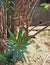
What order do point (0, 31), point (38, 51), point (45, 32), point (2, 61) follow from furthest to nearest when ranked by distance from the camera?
point (45, 32) → point (38, 51) → point (0, 31) → point (2, 61)

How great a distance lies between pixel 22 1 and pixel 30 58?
758mm

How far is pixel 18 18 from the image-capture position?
310 cm

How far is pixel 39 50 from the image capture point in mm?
3246

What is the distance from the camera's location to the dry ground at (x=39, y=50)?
3016 mm

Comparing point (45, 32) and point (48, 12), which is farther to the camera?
point (48, 12)

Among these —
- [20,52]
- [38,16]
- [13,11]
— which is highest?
[13,11]

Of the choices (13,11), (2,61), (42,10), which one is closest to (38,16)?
(42,10)

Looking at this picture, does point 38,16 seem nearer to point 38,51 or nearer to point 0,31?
point 38,51

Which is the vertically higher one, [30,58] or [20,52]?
[20,52]

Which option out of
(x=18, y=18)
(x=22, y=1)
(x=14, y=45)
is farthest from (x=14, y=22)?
(x=14, y=45)

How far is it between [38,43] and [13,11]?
2.24 ft

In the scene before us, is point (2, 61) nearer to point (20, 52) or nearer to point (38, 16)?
point (20, 52)

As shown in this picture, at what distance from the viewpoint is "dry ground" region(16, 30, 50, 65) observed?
302cm

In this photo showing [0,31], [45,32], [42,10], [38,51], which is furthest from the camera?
[42,10]
